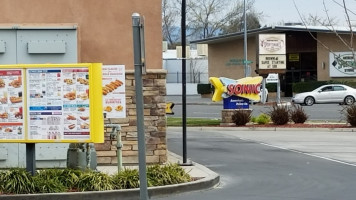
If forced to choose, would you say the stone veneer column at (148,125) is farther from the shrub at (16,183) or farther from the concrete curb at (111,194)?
the shrub at (16,183)

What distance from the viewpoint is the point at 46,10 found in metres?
14.4

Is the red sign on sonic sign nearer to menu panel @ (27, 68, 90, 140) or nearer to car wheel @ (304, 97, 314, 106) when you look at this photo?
menu panel @ (27, 68, 90, 140)

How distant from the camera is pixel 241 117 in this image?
27922mm

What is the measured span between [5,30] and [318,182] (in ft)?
22.6

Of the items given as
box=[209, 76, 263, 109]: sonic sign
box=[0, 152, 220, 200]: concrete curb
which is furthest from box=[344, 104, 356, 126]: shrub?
box=[0, 152, 220, 200]: concrete curb

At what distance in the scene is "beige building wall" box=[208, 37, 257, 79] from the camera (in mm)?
63000

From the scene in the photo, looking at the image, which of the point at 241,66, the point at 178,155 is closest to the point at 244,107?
the point at 178,155

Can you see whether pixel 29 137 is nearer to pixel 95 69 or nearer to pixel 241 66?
pixel 95 69

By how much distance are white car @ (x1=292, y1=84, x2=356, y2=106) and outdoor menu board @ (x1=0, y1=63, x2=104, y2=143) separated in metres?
37.6

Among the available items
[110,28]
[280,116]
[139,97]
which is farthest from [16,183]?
[280,116]

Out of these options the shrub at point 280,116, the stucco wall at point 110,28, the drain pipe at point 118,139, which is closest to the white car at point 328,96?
the shrub at point 280,116

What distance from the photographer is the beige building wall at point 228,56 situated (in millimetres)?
63000

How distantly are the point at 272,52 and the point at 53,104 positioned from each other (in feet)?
108

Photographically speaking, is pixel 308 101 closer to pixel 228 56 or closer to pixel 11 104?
pixel 228 56
